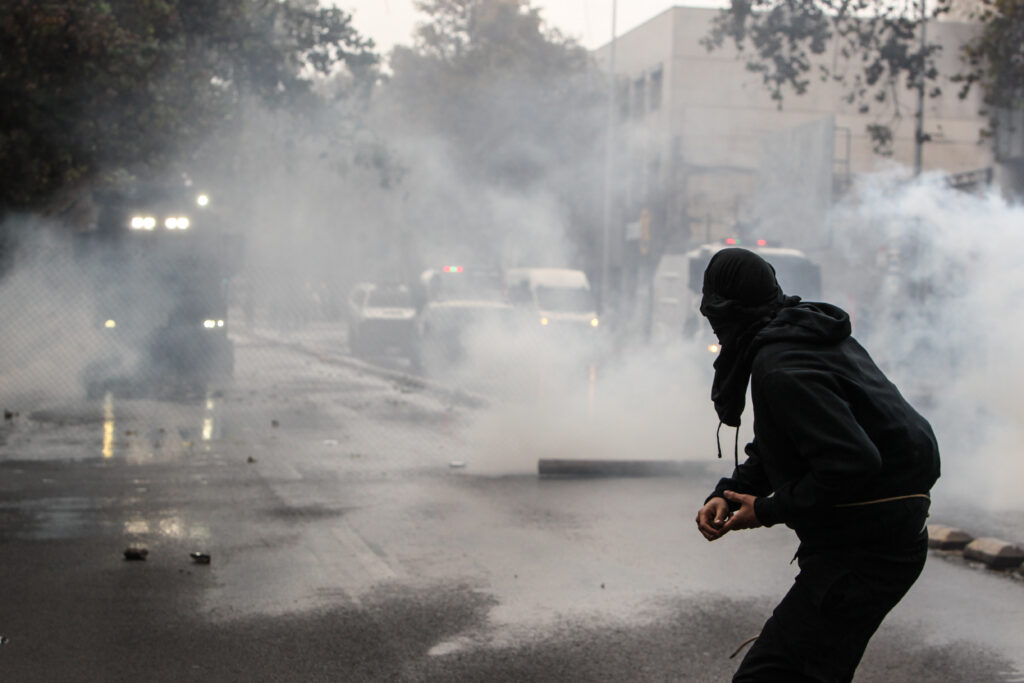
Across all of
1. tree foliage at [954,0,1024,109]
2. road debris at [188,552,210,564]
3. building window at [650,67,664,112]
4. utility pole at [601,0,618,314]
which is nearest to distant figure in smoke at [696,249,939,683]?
road debris at [188,552,210,564]

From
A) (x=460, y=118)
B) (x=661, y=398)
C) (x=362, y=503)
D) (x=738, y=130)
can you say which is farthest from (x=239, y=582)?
(x=738, y=130)

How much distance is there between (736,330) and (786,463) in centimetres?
32

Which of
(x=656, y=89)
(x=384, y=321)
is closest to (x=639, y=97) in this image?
(x=656, y=89)

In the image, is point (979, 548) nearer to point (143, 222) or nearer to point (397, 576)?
point (397, 576)

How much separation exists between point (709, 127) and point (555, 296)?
14710 millimetres

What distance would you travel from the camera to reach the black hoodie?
2.43 m

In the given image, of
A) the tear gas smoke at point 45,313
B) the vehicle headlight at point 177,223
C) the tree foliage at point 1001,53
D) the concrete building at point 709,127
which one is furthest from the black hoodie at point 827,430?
the concrete building at point 709,127

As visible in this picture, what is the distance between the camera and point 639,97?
38875 millimetres

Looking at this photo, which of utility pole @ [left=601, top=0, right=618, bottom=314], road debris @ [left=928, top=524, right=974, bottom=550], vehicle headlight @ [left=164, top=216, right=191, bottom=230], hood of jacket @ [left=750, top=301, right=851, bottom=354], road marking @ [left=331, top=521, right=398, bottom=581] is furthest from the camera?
utility pole @ [left=601, top=0, right=618, bottom=314]

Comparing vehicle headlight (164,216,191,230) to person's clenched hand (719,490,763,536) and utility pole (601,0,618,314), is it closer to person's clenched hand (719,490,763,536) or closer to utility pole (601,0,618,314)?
utility pole (601,0,618,314)

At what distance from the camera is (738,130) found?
123 feet

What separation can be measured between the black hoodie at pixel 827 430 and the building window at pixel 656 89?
35536mm

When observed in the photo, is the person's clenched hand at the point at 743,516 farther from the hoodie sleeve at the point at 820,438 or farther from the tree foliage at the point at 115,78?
the tree foliage at the point at 115,78

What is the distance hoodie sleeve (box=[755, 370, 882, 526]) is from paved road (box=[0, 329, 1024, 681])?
6.44 ft
